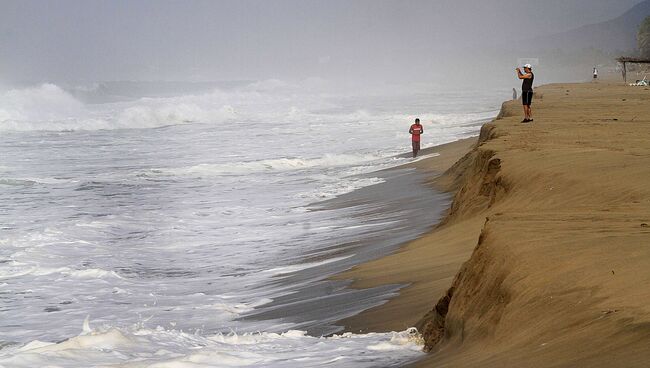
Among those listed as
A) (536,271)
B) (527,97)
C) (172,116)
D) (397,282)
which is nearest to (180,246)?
(397,282)

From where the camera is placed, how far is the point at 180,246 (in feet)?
46.8

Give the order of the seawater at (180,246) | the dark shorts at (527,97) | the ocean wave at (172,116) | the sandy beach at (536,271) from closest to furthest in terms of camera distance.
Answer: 1. the sandy beach at (536,271)
2. the seawater at (180,246)
3. the dark shorts at (527,97)
4. the ocean wave at (172,116)

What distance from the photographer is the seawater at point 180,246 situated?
6.63 metres

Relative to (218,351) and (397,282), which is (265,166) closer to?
(397,282)

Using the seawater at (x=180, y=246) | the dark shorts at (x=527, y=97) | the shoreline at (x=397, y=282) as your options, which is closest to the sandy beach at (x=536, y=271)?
the shoreline at (x=397, y=282)

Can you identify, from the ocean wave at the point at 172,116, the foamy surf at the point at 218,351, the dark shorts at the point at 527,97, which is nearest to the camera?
the foamy surf at the point at 218,351

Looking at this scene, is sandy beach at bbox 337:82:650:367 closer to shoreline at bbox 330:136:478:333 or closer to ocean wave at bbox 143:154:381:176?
shoreline at bbox 330:136:478:333

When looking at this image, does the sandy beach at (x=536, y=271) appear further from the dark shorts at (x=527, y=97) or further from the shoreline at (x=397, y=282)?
the dark shorts at (x=527, y=97)

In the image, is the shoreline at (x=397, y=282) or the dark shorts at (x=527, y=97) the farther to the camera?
the dark shorts at (x=527, y=97)

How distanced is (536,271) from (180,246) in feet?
31.0

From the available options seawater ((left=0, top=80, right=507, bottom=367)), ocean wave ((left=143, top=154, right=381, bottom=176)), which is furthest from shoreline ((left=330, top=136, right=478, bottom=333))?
ocean wave ((left=143, top=154, right=381, bottom=176))

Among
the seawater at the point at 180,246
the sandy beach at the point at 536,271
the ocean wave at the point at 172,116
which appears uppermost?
the ocean wave at the point at 172,116

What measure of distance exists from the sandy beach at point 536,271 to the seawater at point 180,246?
0.57 metres

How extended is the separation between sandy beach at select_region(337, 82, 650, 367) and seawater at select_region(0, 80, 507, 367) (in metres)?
0.57
